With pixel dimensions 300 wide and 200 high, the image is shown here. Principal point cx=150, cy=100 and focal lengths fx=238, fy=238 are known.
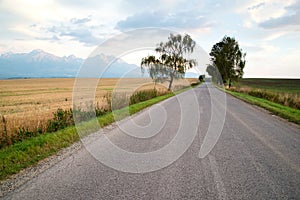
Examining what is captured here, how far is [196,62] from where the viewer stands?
Result: 4631 cm

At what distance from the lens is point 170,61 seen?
138ft

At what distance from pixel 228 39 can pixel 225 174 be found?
4916cm

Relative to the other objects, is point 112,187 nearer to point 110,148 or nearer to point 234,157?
point 110,148

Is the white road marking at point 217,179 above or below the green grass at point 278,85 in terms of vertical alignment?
above

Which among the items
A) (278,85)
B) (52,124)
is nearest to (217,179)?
(52,124)

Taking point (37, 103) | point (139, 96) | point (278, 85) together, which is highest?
point (139, 96)

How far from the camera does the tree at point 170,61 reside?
38844mm

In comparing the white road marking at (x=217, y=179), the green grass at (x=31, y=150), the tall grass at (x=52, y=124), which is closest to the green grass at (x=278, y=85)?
the tall grass at (x=52, y=124)

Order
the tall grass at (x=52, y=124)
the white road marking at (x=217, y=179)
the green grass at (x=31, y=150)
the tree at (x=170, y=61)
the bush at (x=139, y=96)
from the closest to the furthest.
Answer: the white road marking at (x=217, y=179) → the green grass at (x=31, y=150) → the tall grass at (x=52, y=124) → the bush at (x=139, y=96) → the tree at (x=170, y=61)

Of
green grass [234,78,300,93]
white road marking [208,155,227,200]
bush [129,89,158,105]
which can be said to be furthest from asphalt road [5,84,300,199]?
green grass [234,78,300,93]

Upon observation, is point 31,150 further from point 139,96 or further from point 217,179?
point 139,96

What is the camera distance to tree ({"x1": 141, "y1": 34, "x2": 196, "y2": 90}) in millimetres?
38844

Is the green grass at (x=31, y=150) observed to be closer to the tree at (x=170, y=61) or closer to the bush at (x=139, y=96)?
the bush at (x=139, y=96)

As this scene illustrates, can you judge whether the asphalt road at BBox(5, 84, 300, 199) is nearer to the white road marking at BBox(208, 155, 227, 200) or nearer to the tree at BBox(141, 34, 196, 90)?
the white road marking at BBox(208, 155, 227, 200)
